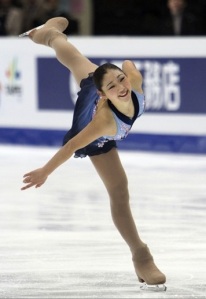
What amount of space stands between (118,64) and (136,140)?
0.79m

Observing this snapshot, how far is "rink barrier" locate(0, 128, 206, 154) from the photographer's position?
1171cm

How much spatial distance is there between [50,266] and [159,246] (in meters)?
0.89

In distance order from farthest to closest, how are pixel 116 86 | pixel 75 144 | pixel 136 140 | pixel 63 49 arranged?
1. pixel 136 140
2. pixel 63 49
3. pixel 116 86
4. pixel 75 144

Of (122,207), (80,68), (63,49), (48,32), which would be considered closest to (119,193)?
(122,207)

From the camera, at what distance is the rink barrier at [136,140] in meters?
11.7

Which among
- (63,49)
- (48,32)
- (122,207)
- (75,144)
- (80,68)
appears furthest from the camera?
(48,32)

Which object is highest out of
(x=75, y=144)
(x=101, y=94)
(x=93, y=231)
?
(x=101, y=94)

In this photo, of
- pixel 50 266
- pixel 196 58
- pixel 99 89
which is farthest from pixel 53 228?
pixel 196 58

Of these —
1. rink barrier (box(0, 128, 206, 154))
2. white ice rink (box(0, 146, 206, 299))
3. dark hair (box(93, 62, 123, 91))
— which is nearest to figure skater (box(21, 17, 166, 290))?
dark hair (box(93, 62, 123, 91))

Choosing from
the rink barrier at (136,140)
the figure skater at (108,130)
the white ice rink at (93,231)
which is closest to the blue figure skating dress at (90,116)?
the figure skater at (108,130)

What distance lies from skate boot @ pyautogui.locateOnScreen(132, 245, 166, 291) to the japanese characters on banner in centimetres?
623

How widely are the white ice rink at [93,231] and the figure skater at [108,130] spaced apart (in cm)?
25

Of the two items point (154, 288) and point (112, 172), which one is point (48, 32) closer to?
point (112, 172)

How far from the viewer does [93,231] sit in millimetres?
7223
